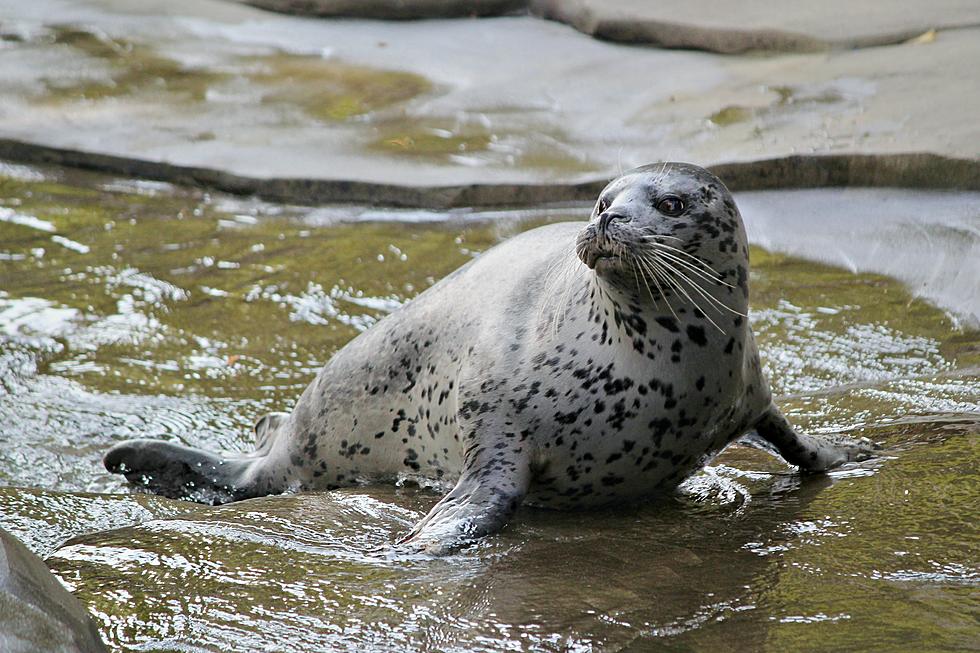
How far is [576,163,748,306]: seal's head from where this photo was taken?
324cm

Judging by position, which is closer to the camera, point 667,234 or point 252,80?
point 667,234

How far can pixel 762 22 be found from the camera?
10.0 metres

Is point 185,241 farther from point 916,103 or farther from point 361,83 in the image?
point 916,103

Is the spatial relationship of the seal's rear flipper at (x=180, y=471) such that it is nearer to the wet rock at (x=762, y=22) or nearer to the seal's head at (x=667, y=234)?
the seal's head at (x=667, y=234)

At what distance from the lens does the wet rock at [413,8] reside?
1212 centimetres

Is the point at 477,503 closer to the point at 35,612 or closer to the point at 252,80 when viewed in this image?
the point at 35,612

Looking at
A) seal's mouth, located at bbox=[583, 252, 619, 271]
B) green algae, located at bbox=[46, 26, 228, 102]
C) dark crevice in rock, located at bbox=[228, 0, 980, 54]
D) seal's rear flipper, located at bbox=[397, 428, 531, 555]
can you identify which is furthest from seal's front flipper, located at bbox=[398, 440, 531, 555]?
green algae, located at bbox=[46, 26, 228, 102]

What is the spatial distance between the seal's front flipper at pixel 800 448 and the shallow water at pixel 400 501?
0.06m

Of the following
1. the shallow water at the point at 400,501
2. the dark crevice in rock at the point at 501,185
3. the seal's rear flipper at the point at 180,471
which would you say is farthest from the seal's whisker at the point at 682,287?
the dark crevice in rock at the point at 501,185

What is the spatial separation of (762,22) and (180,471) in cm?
707

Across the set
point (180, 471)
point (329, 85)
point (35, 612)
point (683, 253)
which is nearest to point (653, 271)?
point (683, 253)

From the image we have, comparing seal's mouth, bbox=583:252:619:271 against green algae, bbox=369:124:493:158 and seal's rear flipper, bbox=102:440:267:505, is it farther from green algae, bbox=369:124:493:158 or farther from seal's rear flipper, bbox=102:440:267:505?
green algae, bbox=369:124:493:158

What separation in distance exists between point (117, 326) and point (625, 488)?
10.3 feet

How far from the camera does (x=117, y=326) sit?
5.84 metres
